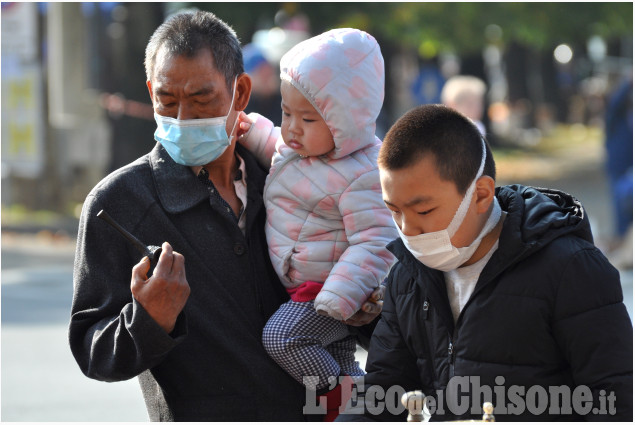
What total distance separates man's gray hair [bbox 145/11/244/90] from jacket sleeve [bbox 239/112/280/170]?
0.88 ft

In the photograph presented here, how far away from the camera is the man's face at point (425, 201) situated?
2.88 metres

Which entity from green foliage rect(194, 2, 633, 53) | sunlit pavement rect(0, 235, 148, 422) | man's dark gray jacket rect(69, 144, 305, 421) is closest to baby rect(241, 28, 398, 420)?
man's dark gray jacket rect(69, 144, 305, 421)

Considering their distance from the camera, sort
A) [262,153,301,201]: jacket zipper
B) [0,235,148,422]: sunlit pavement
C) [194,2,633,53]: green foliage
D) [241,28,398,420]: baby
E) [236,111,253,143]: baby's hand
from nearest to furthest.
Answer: [241,28,398,420]: baby, [262,153,301,201]: jacket zipper, [236,111,253,143]: baby's hand, [0,235,148,422]: sunlit pavement, [194,2,633,53]: green foliage

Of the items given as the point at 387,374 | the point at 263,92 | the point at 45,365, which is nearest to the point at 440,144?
the point at 387,374

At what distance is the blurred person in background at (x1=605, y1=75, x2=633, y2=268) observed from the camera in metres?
11.9

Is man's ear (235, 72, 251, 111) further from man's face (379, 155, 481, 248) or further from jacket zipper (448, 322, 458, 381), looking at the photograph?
jacket zipper (448, 322, 458, 381)

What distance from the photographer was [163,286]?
2912mm

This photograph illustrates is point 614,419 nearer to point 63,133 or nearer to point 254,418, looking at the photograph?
point 254,418

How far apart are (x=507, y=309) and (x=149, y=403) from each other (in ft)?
3.78

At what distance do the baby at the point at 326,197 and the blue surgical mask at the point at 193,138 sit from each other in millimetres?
227

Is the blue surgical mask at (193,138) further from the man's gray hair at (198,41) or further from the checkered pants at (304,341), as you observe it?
the checkered pants at (304,341)

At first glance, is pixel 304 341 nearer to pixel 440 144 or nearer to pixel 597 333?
pixel 440 144

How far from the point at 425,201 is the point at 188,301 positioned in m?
0.77

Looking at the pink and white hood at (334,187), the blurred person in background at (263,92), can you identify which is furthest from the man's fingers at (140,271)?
the blurred person in background at (263,92)
